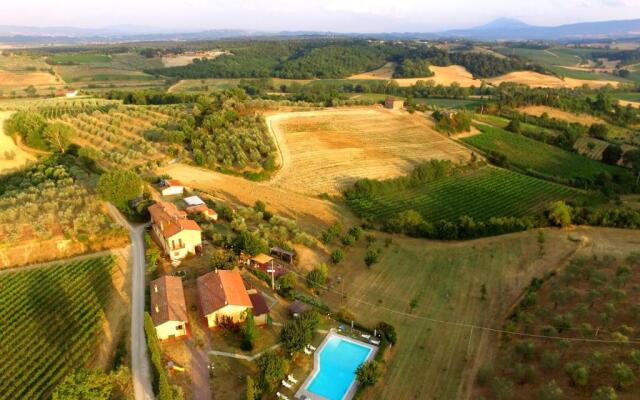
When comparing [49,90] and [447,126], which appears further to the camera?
[49,90]

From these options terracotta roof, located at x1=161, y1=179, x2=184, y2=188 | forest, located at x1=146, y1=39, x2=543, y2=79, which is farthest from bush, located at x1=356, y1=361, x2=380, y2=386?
forest, located at x1=146, y1=39, x2=543, y2=79

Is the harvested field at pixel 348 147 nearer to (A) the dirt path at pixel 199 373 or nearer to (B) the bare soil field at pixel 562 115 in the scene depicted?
(A) the dirt path at pixel 199 373

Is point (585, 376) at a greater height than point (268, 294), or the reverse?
point (585, 376)

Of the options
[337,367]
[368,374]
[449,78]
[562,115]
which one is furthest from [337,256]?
[449,78]

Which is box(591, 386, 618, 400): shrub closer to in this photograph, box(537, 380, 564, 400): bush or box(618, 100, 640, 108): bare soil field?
box(537, 380, 564, 400): bush

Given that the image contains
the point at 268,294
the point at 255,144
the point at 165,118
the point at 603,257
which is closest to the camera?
the point at 268,294

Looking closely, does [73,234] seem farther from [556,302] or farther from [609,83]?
[609,83]

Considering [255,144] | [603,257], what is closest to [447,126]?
[255,144]
